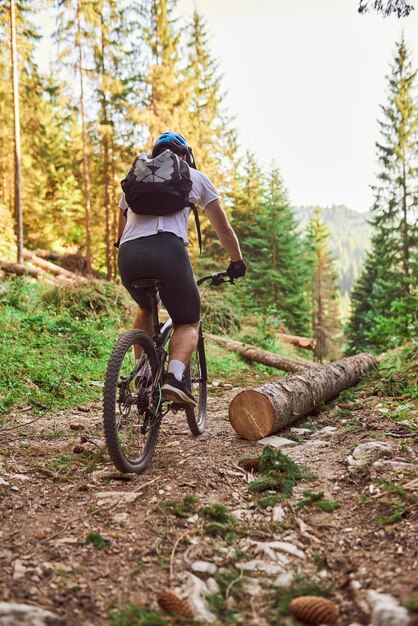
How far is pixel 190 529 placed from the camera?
2.64 metres

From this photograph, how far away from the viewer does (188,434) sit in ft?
15.9

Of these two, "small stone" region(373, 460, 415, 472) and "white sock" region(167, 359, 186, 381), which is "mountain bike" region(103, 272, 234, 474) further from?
"small stone" region(373, 460, 415, 472)

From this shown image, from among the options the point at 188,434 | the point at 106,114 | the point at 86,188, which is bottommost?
the point at 188,434

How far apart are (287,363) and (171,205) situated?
653cm

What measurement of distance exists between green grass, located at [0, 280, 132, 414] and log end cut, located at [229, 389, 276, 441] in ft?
7.32

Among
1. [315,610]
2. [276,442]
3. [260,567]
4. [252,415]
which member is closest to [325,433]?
[276,442]

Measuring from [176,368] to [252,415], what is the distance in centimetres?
122

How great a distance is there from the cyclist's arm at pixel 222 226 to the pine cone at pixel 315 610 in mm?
2588

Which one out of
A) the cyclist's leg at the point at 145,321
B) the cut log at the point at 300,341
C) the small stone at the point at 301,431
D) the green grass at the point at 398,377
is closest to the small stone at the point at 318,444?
the small stone at the point at 301,431

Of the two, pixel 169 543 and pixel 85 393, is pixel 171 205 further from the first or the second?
pixel 85 393

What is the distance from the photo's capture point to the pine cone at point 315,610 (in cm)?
179

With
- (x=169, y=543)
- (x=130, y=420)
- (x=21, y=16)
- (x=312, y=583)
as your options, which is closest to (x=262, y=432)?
(x=130, y=420)

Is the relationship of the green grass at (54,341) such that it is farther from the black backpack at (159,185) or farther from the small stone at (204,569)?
the small stone at (204,569)

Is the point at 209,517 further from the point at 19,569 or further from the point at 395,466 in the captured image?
the point at 395,466
